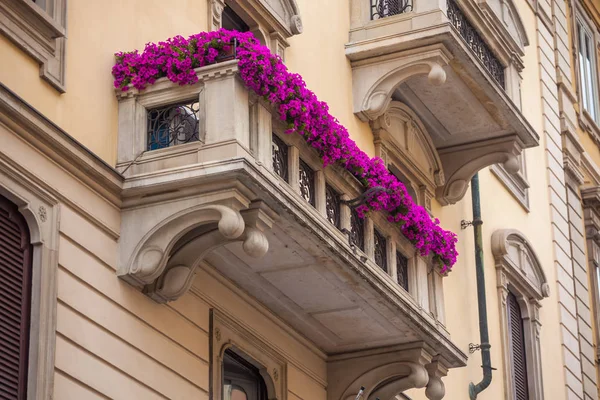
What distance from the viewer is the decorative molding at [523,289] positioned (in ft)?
78.4

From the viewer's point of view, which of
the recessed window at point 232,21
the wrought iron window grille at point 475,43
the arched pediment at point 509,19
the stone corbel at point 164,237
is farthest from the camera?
the arched pediment at point 509,19

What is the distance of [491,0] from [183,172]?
29.8 ft

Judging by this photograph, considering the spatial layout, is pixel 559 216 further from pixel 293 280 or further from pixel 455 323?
pixel 293 280

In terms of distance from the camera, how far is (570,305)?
27.5 meters

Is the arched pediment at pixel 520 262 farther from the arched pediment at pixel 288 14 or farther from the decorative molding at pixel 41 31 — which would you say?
the decorative molding at pixel 41 31

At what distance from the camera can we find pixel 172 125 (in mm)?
15242

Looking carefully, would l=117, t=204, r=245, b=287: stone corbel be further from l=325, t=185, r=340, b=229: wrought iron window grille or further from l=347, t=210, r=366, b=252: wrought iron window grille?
l=347, t=210, r=366, b=252: wrought iron window grille

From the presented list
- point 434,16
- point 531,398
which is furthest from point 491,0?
point 531,398

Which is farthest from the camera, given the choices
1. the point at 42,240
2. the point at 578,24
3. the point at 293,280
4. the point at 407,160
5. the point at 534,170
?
the point at 578,24

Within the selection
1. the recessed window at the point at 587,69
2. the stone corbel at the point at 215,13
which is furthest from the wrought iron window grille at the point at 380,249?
the recessed window at the point at 587,69

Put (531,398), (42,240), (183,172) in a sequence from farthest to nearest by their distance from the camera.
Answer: (531,398), (183,172), (42,240)

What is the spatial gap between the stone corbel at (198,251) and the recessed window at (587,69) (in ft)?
59.8

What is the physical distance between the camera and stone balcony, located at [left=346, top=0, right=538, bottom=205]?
20.0 meters

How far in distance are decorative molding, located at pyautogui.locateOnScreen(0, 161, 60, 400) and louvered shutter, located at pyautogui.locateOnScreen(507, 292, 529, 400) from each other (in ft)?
38.5
